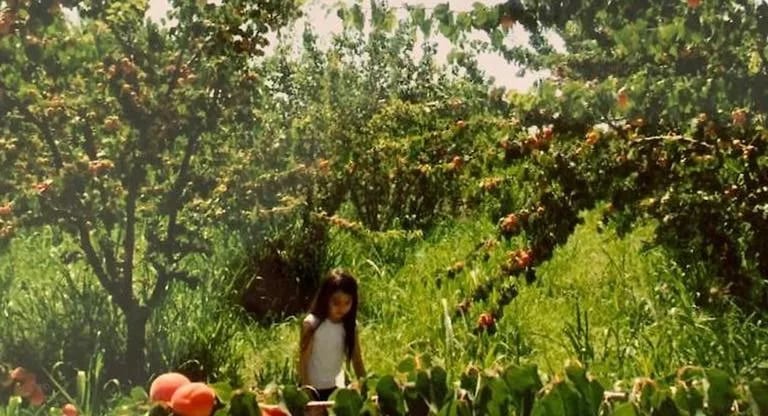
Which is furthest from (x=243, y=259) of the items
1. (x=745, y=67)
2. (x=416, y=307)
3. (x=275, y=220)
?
(x=745, y=67)

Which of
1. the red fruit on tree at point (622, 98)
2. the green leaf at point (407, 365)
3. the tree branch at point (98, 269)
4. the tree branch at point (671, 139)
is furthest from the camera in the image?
the tree branch at point (98, 269)

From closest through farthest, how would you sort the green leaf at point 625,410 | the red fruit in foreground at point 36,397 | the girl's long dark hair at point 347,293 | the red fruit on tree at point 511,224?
the green leaf at point 625,410, the red fruit on tree at point 511,224, the girl's long dark hair at point 347,293, the red fruit in foreground at point 36,397

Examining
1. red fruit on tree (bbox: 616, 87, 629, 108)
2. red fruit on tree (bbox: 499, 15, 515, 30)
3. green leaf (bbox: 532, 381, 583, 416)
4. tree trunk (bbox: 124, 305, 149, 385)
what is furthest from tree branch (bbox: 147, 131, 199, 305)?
green leaf (bbox: 532, 381, 583, 416)

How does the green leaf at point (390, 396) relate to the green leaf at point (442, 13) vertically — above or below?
below

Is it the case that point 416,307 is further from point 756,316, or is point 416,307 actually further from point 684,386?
point 684,386

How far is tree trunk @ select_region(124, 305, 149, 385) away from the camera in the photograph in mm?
6250

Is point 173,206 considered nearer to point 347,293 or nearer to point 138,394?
point 347,293

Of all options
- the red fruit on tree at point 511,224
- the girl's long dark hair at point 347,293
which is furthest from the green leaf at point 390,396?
the girl's long dark hair at point 347,293

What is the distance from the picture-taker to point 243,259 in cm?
737

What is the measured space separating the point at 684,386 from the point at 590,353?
3347 millimetres

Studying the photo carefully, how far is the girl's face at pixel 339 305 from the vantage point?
488 centimetres

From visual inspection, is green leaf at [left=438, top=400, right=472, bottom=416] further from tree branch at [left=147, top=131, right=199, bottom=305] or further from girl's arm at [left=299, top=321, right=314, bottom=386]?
tree branch at [left=147, top=131, right=199, bottom=305]

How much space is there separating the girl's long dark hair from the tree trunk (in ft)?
5.75

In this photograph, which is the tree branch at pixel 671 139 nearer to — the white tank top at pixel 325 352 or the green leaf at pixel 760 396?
the white tank top at pixel 325 352
